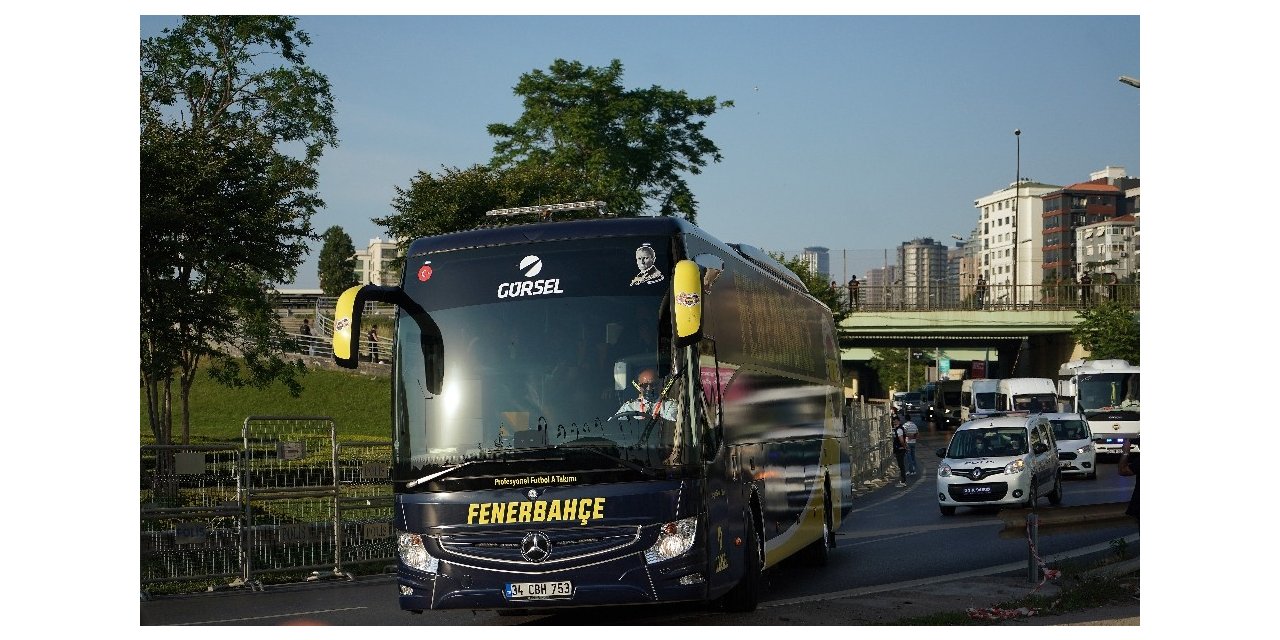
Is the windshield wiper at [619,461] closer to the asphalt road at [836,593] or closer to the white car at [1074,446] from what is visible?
the asphalt road at [836,593]

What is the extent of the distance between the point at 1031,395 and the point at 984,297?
20.2m

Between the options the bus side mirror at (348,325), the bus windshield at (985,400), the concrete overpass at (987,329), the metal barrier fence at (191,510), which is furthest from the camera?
the concrete overpass at (987,329)

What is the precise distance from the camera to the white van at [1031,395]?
181ft

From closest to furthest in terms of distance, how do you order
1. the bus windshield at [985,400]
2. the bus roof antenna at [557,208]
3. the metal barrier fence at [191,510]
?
1. the bus roof antenna at [557,208]
2. the metal barrier fence at [191,510]
3. the bus windshield at [985,400]

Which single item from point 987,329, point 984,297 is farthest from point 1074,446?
point 984,297

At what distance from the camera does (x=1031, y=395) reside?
55531 mm

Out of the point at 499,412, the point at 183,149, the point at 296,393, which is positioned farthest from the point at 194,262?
the point at 499,412

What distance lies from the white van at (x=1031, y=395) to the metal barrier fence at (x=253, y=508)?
40.1 meters

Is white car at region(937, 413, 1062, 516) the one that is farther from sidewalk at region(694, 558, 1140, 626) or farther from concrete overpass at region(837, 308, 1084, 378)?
concrete overpass at region(837, 308, 1084, 378)

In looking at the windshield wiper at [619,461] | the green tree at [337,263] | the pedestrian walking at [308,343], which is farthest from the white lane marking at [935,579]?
the green tree at [337,263]

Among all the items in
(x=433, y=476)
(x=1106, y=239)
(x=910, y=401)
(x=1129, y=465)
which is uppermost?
(x=1106, y=239)

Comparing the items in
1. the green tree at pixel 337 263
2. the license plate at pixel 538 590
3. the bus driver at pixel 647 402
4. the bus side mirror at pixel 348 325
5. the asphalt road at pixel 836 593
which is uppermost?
the green tree at pixel 337 263

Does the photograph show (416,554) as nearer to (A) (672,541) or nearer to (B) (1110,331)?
(A) (672,541)

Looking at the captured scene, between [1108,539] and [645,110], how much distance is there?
24695mm
